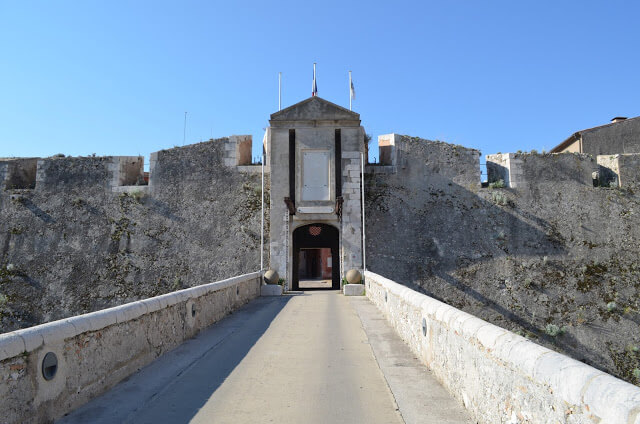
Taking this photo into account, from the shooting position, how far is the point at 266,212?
59.8ft

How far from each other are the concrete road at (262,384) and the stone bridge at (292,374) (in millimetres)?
21

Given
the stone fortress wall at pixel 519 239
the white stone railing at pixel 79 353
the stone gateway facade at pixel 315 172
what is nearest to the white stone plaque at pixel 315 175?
the stone gateway facade at pixel 315 172

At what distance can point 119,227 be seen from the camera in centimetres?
1836

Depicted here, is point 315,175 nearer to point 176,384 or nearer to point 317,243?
point 317,243

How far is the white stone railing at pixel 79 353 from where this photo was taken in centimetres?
349

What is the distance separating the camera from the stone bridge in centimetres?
293

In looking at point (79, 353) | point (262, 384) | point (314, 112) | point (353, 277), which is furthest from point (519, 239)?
point (79, 353)

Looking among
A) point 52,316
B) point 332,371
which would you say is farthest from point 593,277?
point 52,316

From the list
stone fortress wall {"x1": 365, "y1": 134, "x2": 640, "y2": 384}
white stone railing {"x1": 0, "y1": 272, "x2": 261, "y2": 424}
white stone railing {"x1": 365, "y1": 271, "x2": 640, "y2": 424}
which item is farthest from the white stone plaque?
white stone railing {"x1": 365, "y1": 271, "x2": 640, "y2": 424}

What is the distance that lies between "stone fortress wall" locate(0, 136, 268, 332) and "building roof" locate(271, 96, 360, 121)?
2564mm

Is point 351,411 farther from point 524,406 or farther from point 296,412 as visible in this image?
point 524,406

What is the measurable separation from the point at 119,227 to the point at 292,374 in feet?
48.5

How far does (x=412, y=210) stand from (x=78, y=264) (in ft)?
43.3

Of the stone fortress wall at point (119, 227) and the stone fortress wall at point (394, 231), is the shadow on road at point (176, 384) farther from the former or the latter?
the stone fortress wall at point (394, 231)
